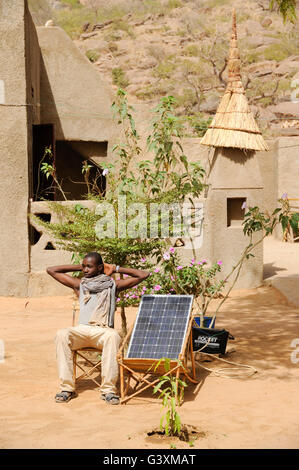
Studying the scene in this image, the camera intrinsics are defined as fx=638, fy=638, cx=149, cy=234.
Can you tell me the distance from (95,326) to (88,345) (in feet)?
0.63

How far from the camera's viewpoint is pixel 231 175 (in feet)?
39.9

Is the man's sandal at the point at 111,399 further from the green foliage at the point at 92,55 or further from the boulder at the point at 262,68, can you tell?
the boulder at the point at 262,68

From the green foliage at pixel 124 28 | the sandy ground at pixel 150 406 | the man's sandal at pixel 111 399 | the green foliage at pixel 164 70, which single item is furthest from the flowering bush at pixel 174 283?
the green foliage at pixel 124 28

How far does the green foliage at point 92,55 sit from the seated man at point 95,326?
2914cm

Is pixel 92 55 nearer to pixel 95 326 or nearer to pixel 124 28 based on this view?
pixel 124 28

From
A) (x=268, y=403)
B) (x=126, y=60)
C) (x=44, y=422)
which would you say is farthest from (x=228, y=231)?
(x=126, y=60)

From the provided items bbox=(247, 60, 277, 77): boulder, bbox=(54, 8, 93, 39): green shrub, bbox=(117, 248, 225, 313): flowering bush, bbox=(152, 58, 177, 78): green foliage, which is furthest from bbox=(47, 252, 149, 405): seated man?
bbox=(54, 8, 93, 39): green shrub

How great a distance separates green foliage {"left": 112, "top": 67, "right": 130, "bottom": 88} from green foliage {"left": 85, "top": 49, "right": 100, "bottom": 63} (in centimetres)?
183

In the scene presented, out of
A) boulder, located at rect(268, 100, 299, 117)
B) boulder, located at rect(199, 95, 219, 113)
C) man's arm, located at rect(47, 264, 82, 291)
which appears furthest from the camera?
boulder, located at rect(199, 95, 219, 113)

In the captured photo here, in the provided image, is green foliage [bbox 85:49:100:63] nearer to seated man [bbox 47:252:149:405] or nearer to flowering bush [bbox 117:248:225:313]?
flowering bush [bbox 117:248:225:313]

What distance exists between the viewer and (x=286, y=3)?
25.6 feet

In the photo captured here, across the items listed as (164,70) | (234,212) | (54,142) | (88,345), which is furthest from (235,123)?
(164,70)

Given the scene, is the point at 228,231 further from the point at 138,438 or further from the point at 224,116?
the point at 138,438

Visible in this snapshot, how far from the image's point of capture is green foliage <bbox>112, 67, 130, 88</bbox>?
105ft
